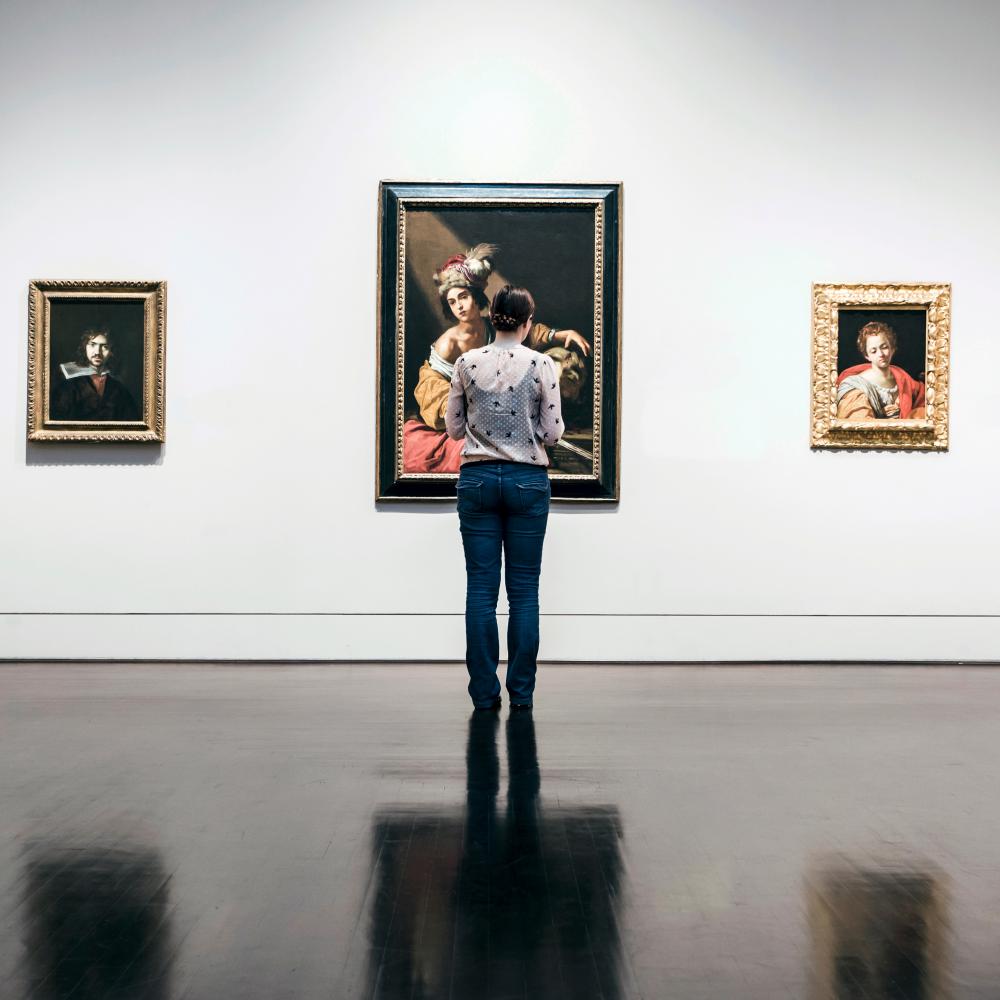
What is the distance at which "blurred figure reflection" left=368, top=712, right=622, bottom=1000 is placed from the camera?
8.49ft

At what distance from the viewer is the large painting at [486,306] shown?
27.5ft

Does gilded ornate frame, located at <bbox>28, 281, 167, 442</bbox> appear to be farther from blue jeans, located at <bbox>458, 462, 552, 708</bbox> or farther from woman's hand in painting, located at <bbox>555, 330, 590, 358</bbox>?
blue jeans, located at <bbox>458, 462, 552, 708</bbox>

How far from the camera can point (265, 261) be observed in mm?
8438

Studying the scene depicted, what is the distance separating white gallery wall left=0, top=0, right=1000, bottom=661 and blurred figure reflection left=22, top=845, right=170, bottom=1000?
495 centimetres

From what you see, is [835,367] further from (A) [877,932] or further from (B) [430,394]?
(A) [877,932]

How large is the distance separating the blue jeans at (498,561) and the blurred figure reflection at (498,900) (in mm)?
1751

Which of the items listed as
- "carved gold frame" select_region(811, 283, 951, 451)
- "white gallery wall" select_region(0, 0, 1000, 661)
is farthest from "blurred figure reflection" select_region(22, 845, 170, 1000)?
"carved gold frame" select_region(811, 283, 951, 451)

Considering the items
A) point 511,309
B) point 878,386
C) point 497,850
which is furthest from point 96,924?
point 878,386

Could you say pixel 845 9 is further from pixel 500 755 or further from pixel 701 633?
pixel 500 755

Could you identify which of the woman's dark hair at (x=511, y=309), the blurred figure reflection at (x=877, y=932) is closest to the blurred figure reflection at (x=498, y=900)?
the blurred figure reflection at (x=877, y=932)

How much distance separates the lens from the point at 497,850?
3588 millimetres

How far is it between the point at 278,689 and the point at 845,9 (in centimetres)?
599

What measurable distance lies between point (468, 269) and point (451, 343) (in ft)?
1.73

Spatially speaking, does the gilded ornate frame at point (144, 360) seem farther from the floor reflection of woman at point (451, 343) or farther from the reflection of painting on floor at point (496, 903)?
the reflection of painting on floor at point (496, 903)
